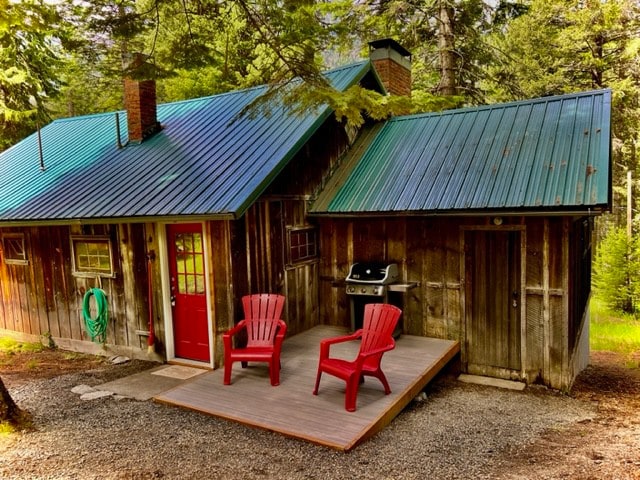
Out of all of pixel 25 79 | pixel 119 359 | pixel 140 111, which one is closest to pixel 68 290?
pixel 119 359

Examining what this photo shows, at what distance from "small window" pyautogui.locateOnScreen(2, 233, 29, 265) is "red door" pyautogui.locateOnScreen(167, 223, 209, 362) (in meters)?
Result: 3.68

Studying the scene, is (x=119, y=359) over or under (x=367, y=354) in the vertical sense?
under

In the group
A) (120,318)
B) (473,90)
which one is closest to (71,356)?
(120,318)

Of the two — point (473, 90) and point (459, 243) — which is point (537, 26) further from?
point (459, 243)

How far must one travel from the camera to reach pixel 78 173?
8.57m

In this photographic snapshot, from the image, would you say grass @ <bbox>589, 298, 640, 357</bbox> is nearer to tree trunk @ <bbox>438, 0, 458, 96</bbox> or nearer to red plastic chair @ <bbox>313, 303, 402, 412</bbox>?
red plastic chair @ <bbox>313, 303, 402, 412</bbox>

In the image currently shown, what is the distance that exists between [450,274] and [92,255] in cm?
575

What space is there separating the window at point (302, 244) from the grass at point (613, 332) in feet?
22.2

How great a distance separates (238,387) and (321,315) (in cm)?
268

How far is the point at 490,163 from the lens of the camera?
6.90 meters

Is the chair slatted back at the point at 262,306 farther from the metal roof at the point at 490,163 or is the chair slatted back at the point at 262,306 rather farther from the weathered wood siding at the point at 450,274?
the metal roof at the point at 490,163

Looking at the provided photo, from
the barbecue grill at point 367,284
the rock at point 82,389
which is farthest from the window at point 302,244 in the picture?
the rock at point 82,389

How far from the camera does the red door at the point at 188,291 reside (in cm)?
650

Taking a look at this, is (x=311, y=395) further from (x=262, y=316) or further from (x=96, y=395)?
(x=96, y=395)
